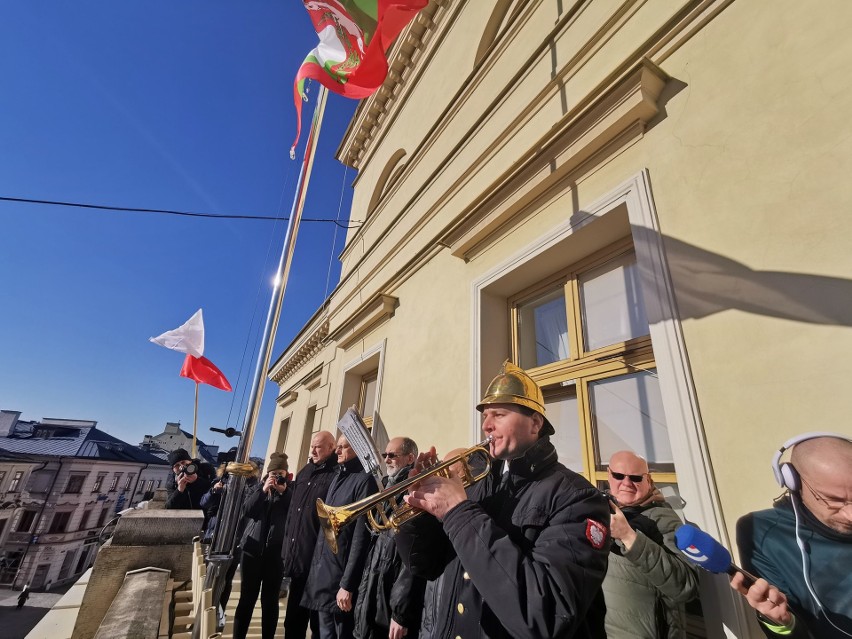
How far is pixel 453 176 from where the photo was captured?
19.7 ft

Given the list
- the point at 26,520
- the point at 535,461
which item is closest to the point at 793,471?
the point at 535,461

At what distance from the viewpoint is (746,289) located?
2.20 m

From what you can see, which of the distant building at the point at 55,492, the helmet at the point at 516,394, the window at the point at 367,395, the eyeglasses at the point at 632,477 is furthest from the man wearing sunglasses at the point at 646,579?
the distant building at the point at 55,492

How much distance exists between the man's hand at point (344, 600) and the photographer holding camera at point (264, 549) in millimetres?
1359

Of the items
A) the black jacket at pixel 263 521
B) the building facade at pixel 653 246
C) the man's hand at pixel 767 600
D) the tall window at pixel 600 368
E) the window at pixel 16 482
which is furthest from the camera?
the window at pixel 16 482

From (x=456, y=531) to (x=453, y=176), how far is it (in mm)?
5511

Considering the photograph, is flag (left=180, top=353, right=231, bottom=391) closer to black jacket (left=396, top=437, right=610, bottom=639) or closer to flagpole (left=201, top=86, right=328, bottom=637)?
flagpole (left=201, top=86, right=328, bottom=637)

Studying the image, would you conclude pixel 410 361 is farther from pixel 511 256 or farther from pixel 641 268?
pixel 641 268

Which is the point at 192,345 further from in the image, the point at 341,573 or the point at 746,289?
the point at 746,289

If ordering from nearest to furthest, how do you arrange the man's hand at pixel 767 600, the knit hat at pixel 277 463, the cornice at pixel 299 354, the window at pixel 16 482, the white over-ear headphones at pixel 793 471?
the man's hand at pixel 767 600 < the white over-ear headphones at pixel 793 471 < the knit hat at pixel 277 463 < the cornice at pixel 299 354 < the window at pixel 16 482

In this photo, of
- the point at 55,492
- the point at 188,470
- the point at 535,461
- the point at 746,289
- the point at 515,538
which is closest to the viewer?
the point at 515,538

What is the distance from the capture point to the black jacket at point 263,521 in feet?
13.6

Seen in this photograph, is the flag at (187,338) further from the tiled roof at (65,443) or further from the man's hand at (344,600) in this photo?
the tiled roof at (65,443)

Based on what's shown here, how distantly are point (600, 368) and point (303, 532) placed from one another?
317 cm
